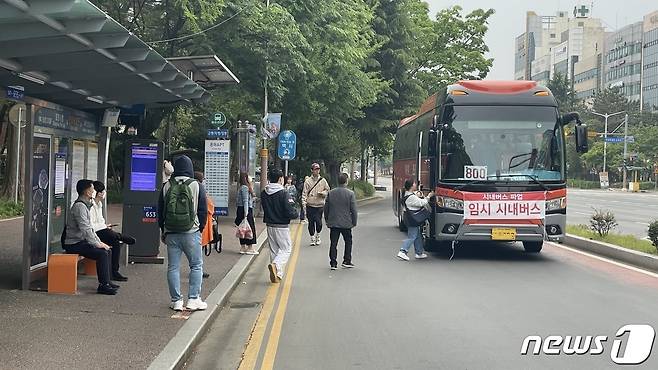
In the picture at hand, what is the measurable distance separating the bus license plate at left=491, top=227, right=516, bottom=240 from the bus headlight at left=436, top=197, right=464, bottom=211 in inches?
29.9

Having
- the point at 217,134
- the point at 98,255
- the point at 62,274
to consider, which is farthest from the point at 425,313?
the point at 217,134

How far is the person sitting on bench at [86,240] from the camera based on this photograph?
29.8 feet

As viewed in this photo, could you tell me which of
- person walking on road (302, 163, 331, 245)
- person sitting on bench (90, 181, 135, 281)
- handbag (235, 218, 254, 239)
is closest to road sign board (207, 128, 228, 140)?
person walking on road (302, 163, 331, 245)

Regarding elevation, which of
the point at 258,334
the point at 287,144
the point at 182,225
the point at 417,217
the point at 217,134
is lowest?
the point at 258,334

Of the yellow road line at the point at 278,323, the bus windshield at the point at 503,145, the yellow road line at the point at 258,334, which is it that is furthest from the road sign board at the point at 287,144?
the yellow road line at the point at 258,334

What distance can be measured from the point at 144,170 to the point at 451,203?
5813 mm

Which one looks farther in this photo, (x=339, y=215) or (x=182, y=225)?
(x=339, y=215)

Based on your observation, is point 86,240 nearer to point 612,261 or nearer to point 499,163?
point 499,163

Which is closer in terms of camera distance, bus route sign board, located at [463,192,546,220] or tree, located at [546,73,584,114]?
bus route sign board, located at [463,192,546,220]

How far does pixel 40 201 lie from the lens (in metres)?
9.24

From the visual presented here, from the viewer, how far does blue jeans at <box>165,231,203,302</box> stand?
8.14 metres

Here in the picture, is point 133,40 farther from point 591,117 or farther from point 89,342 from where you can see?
point 591,117

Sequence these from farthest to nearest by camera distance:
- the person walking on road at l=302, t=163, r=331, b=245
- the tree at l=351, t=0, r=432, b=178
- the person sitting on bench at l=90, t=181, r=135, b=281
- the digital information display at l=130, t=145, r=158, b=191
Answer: the tree at l=351, t=0, r=432, b=178 < the person walking on road at l=302, t=163, r=331, b=245 < the digital information display at l=130, t=145, r=158, b=191 < the person sitting on bench at l=90, t=181, r=135, b=281

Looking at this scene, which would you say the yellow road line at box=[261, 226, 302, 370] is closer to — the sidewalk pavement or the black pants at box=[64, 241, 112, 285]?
the sidewalk pavement
